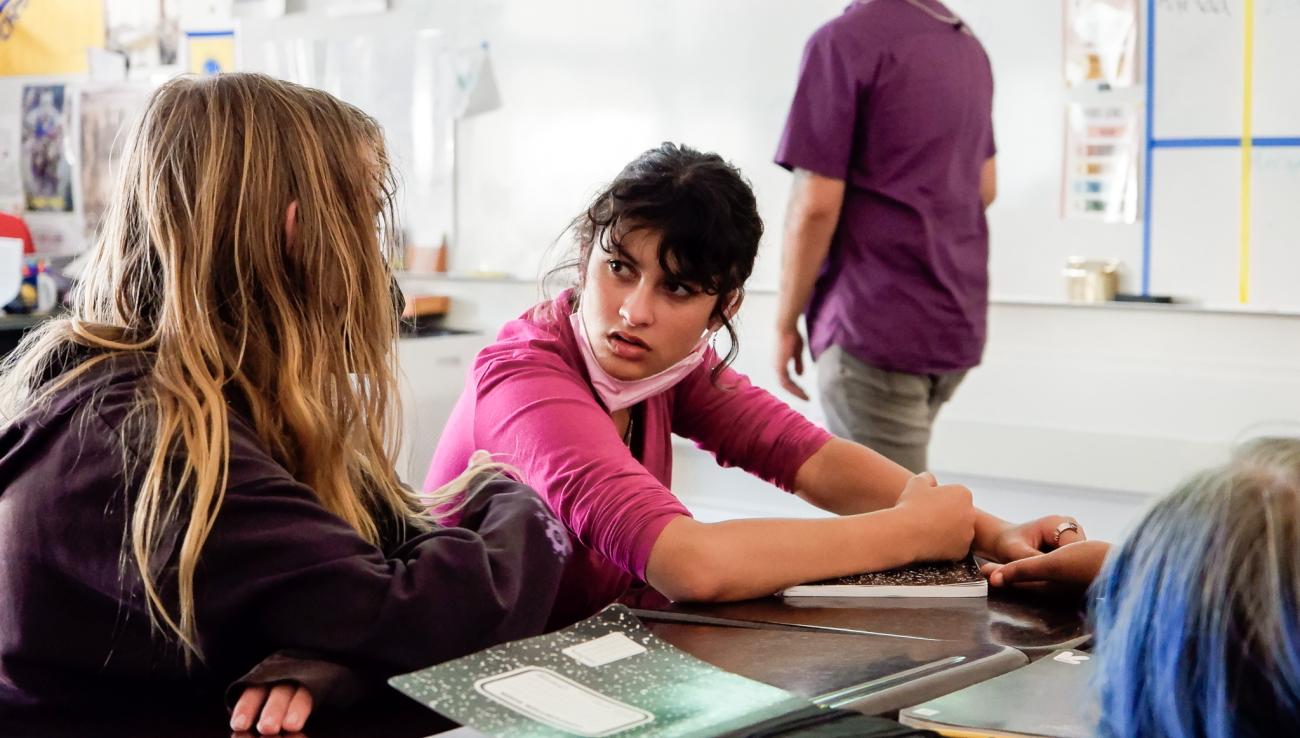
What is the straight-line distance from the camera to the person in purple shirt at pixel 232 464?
0.90 metres

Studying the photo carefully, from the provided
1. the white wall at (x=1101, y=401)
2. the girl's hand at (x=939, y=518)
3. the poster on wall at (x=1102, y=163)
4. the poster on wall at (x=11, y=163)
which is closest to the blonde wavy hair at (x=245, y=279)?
the girl's hand at (x=939, y=518)

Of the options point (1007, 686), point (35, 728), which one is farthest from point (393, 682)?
point (1007, 686)

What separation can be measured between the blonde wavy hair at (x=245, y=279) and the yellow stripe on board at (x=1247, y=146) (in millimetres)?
1926

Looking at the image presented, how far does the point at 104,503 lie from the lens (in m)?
0.89

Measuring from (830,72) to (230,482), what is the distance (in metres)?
1.42

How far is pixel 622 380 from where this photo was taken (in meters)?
1.46

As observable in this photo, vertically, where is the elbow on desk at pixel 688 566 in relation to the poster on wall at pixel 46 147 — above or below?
below

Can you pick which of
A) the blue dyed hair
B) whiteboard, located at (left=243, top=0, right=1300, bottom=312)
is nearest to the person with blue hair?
the blue dyed hair

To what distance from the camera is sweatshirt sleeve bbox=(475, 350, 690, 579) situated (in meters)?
1.25

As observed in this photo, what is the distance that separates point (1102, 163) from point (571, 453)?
172 centimetres

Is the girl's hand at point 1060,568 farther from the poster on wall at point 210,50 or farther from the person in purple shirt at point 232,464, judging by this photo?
the poster on wall at point 210,50

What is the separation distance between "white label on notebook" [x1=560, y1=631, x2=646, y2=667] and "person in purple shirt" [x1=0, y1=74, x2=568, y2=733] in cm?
9

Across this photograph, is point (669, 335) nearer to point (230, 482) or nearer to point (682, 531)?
point (682, 531)

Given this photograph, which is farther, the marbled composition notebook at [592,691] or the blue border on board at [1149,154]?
the blue border on board at [1149,154]
